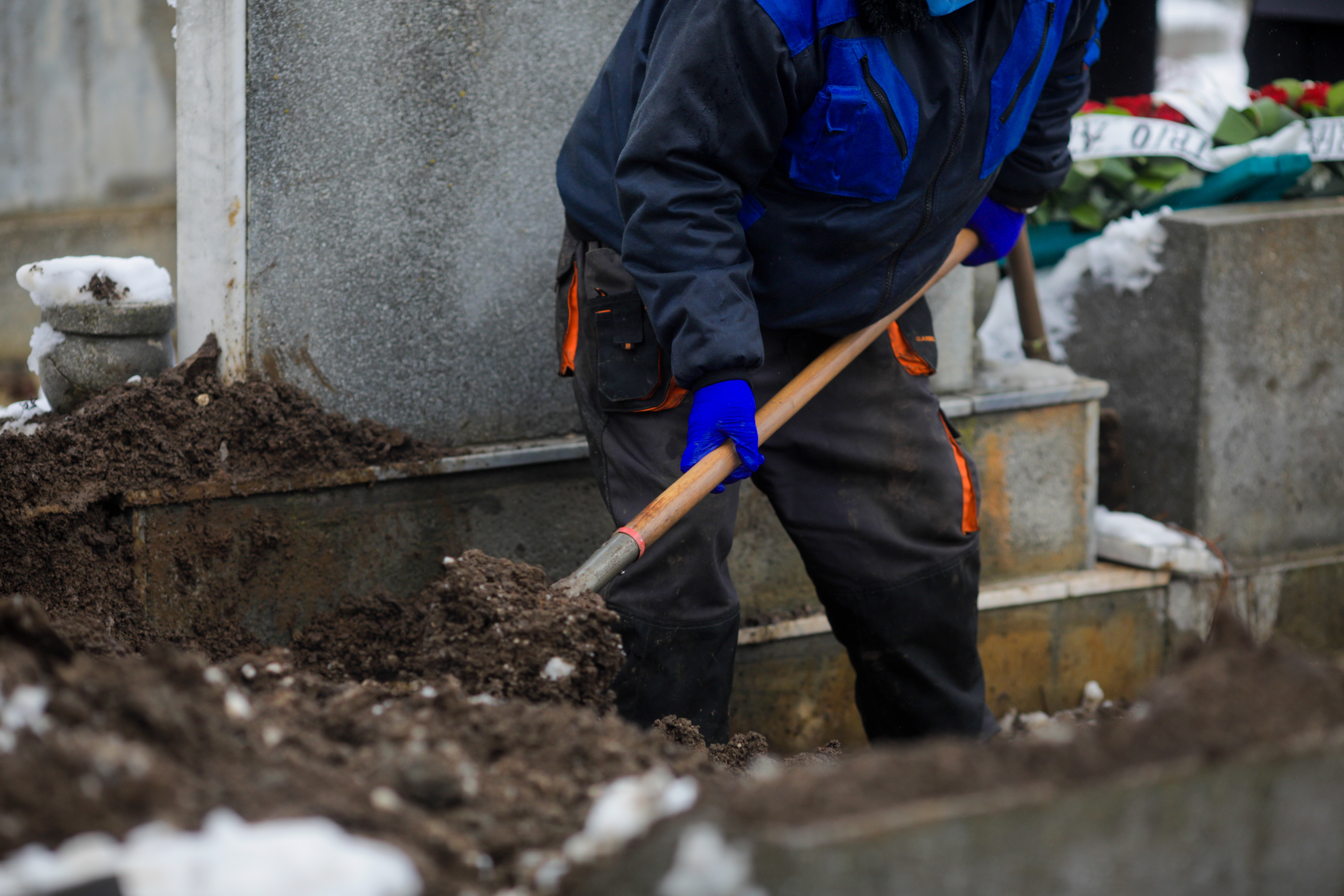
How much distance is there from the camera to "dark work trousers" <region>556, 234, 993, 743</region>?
245 cm

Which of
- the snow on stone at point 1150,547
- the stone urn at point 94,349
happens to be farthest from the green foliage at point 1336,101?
the stone urn at point 94,349

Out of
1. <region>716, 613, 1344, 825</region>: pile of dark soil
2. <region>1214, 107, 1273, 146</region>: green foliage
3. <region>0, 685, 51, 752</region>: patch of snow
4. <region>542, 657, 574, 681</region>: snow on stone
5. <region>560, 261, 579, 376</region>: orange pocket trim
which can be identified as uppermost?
<region>1214, 107, 1273, 146</region>: green foliage

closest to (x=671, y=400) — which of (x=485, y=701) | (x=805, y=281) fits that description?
(x=805, y=281)

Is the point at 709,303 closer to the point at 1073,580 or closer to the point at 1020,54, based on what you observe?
the point at 1020,54

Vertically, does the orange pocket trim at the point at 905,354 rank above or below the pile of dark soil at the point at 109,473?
above

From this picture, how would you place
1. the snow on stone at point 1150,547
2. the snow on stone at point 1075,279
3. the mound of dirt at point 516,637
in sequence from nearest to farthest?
the mound of dirt at point 516,637 < the snow on stone at point 1150,547 < the snow on stone at point 1075,279

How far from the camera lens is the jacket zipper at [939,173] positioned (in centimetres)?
228

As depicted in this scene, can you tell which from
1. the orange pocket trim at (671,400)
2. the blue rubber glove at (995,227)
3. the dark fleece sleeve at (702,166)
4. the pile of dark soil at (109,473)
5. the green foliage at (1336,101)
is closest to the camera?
the dark fleece sleeve at (702,166)

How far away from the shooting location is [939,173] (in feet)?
7.80

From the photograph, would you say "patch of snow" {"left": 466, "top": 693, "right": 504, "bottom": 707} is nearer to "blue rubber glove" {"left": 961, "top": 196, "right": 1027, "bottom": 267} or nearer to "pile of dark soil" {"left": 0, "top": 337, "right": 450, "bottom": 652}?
"pile of dark soil" {"left": 0, "top": 337, "right": 450, "bottom": 652}

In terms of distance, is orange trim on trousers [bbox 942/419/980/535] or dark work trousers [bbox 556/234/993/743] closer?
dark work trousers [bbox 556/234/993/743]

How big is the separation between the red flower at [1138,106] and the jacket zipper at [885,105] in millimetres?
2445

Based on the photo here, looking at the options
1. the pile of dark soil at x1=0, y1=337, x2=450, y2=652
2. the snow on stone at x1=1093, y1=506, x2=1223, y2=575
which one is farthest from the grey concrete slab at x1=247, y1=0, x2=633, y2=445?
the snow on stone at x1=1093, y1=506, x2=1223, y2=575

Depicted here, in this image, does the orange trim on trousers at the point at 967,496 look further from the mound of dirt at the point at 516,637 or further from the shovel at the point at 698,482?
the mound of dirt at the point at 516,637
